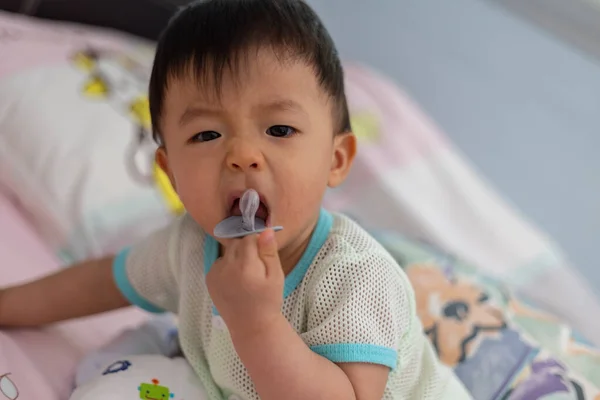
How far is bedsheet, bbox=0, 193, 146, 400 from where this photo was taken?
78 centimetres

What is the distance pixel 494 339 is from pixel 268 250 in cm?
53

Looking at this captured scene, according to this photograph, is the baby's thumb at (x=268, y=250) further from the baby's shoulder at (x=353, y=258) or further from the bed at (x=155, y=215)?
the bed at (x=155, y=215)

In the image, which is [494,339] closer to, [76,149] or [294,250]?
[294,250]

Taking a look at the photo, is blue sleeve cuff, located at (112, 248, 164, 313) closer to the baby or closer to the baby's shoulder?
the baby

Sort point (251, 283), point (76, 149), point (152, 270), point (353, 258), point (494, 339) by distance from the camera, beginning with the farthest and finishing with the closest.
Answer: point (76, 149) → point (494, 339) → point (152, 270) → point (353, 258) → point (251, 283)

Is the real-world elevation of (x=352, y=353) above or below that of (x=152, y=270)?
A: above

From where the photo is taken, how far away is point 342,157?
75 centimetres

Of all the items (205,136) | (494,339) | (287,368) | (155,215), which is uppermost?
(205,136)

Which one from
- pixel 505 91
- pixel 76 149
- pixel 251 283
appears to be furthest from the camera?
pixel 505 91

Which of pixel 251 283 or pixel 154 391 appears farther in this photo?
pixel 154 391

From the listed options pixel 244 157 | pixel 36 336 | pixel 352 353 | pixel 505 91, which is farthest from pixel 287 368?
pixel 505 91

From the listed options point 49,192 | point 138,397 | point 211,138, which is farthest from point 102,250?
point 211,138

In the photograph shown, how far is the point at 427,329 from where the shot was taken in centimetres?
101

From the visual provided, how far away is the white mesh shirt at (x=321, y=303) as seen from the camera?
0.65 metres
